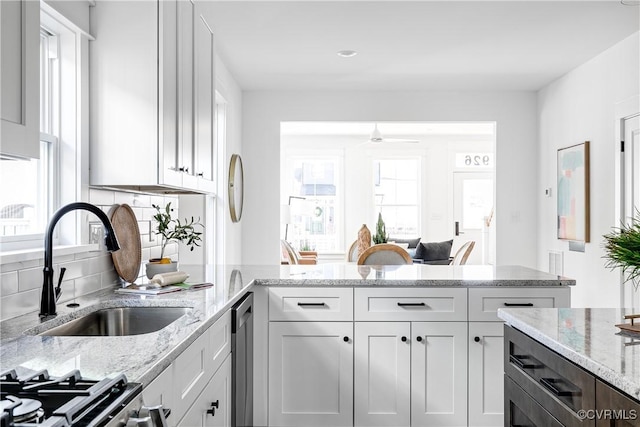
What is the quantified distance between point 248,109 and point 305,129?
3.05 metres

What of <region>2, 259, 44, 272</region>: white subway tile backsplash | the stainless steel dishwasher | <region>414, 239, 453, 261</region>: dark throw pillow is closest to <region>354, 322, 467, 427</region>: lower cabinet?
the stainless steel dishwasher

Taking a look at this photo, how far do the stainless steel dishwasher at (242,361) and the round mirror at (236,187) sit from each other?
256 centimetres

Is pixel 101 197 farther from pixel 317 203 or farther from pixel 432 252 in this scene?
A: pixel 317 203

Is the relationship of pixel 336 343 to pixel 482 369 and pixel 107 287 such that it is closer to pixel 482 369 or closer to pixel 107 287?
pixel 482 369

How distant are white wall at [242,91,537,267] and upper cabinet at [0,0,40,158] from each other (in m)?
4.63

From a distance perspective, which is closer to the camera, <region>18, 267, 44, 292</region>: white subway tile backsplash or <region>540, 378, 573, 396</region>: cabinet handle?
<region>540, 378, 573, 396</region>: cabinet handle

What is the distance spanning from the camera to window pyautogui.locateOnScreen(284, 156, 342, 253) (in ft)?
31.1

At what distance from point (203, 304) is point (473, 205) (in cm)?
808

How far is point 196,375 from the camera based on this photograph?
1.71 metres

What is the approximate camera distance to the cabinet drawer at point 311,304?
2893mm

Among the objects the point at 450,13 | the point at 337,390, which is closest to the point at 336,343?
the point at 337,390

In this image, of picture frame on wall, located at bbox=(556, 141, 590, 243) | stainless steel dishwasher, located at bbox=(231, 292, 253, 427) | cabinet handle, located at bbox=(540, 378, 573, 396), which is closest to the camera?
cabinet handle, located at bbox=(540, 378, 573, 396)

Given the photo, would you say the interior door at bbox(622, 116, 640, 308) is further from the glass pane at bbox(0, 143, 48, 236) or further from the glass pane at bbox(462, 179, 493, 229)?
the glass pane at bbox(462, 179, 493, 229)

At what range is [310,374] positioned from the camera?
2922 millimetres
